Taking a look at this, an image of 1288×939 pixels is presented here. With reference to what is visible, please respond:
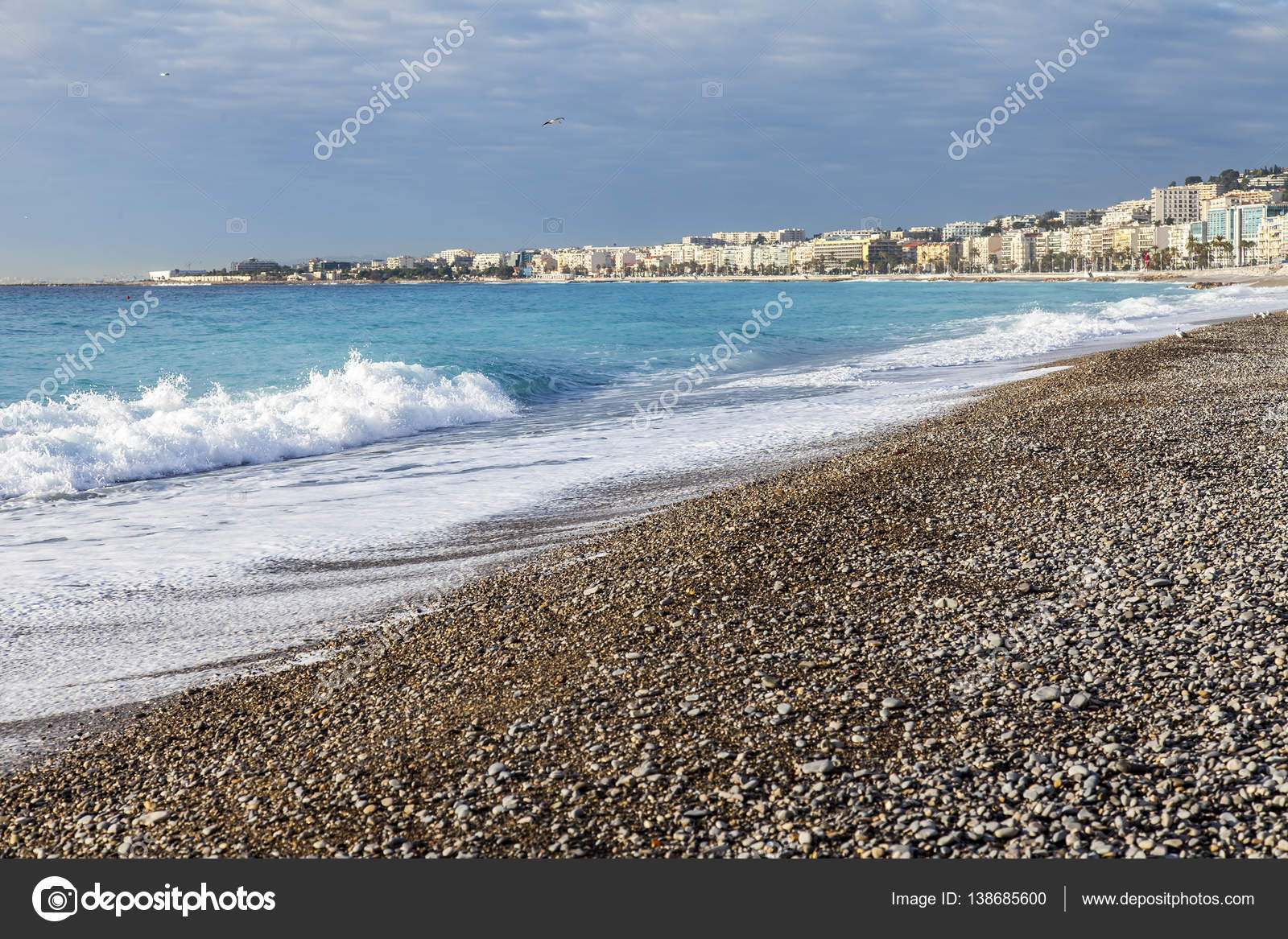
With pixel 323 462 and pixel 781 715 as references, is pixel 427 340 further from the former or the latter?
pixel 781 715

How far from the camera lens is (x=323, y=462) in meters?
13.1

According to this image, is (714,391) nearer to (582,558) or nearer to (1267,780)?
(582,558)

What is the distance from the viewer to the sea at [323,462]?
6250 millimetres

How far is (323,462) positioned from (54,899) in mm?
10393

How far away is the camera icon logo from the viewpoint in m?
3.07

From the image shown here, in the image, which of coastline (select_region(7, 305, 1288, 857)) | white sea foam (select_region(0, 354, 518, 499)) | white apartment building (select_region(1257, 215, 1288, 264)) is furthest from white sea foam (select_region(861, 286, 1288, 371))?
white apartment building (select_region(1257, 215, 1288, 264))

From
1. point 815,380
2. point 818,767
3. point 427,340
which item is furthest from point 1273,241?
point 818,767

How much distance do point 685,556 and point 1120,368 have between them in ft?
46.6

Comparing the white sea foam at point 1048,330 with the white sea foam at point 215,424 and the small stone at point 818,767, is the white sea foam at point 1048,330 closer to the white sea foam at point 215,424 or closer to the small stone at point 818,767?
the white sea foam at point 215,424

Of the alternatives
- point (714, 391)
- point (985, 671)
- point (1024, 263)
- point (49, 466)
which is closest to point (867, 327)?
point (714, 391)

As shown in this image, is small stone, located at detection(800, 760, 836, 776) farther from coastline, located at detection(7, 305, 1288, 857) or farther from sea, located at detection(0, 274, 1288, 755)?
sea, located at detection(0, 274, 1288, 755)

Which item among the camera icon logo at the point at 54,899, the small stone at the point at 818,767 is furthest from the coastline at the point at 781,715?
the camera icon logo at the point at 54,899

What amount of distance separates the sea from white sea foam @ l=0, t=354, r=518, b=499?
0.05 meters

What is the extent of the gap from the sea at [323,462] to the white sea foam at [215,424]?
47 mm
